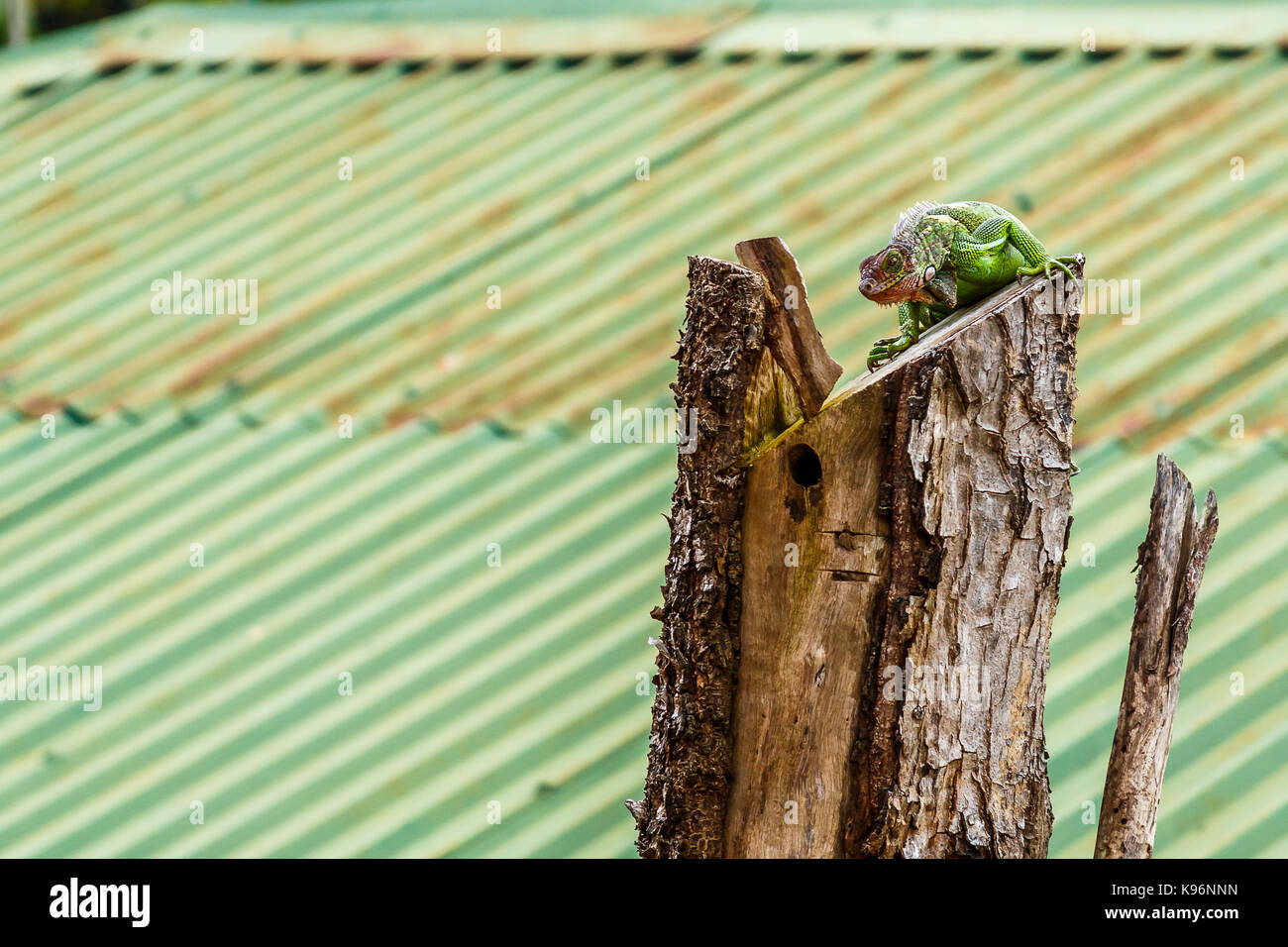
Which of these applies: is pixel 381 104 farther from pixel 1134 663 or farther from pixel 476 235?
pixel 1134 663

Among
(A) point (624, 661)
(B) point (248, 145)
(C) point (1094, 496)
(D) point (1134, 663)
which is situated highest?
(B) point (248, 145)

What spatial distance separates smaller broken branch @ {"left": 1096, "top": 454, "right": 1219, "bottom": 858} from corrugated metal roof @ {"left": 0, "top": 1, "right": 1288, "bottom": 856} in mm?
1068

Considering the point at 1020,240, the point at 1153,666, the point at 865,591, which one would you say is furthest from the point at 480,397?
the point at 1153,666

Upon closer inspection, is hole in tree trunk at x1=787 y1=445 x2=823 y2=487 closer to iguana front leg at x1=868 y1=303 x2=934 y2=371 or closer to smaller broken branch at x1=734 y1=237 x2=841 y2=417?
smaller broken branch at x1=734 y1=237 x2=841 y2=417

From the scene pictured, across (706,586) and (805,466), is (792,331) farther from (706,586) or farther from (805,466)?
(706,586)

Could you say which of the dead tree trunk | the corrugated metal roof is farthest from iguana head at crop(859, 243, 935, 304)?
the corrugated metal roof

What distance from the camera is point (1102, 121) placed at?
6059 mm

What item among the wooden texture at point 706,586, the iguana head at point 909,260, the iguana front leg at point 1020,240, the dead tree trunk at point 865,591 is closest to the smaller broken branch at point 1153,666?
the dead tree trunk at point 865,591

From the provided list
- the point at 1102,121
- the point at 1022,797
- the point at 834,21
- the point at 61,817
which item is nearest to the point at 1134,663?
the point at 1022,797

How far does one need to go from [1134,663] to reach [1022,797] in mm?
420

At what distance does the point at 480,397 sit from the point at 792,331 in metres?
3.00

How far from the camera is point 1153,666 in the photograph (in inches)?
104

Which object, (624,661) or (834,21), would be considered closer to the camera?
(624,661)

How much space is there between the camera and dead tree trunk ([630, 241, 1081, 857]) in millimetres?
2373
